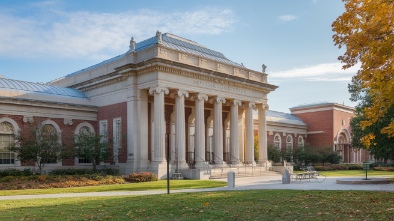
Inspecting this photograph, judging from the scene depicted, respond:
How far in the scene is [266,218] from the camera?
11539mm

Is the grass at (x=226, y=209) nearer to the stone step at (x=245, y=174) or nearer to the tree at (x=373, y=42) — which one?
the tree at (x=373, y=42)

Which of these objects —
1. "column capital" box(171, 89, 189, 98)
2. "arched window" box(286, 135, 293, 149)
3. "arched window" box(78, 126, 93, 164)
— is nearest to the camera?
"column capital" box(171, 89, 189, 98)

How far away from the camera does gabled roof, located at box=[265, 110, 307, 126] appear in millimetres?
60319

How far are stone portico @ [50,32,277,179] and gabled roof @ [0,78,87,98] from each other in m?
1.20

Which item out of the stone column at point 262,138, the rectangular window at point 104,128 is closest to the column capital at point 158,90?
the rectangular window at point 104,128

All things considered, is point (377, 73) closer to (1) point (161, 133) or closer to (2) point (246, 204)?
(2) point (246, 204)

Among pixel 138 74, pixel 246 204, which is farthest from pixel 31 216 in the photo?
pixel 138 74

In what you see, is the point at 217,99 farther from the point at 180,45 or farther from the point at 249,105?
the point at 180,45

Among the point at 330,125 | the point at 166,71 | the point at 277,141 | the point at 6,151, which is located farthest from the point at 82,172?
the point at 330,125

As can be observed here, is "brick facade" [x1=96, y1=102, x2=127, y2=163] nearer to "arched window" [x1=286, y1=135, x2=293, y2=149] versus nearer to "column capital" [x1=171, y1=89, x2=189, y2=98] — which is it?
"column capital" [x1=171, y1=89, x2=189, y2=98]

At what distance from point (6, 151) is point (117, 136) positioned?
8.80m

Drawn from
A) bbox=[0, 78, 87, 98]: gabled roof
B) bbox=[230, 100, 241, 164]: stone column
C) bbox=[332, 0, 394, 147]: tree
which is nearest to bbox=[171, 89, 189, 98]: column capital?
bbox=[230, 100, 241, 164]: stone column

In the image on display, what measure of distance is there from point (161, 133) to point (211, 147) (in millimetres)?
10534

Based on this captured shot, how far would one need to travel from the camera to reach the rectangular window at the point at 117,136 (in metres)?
35.2
